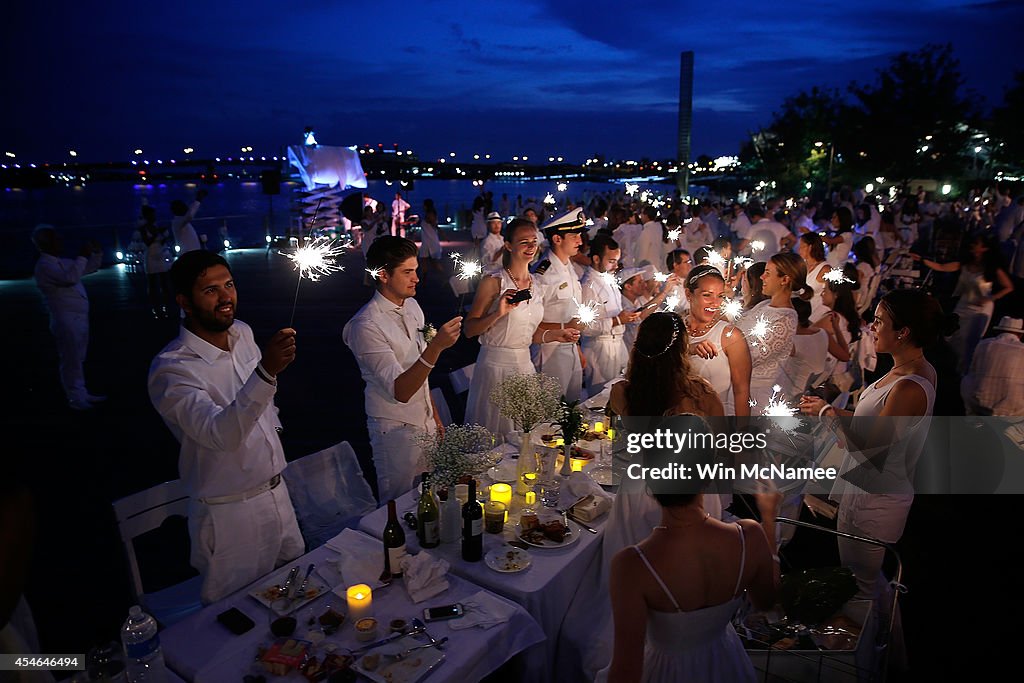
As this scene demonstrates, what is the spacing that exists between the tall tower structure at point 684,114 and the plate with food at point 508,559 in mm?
44076

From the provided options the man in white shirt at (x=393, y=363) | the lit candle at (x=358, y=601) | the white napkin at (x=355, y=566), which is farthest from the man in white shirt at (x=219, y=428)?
the man in white shirt at (x=393, y=363)

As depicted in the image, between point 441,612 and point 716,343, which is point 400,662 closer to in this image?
point 441,612

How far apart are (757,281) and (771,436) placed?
6.21 feet

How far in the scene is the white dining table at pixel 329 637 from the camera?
224 cm

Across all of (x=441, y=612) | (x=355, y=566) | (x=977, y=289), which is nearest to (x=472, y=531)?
(x=441, y=612)

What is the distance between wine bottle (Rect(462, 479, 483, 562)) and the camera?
288 centimetres

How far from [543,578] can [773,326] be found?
3053 millimetres

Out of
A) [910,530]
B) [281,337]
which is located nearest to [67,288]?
[281,337]

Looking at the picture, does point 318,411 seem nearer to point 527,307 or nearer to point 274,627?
point 527,307

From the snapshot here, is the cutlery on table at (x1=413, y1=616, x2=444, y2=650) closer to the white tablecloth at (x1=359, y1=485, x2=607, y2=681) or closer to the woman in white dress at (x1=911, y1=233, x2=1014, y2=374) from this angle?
the white tablecloth at (x1=359, y1=485, x2=607, y2=681)

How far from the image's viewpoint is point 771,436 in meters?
4.09

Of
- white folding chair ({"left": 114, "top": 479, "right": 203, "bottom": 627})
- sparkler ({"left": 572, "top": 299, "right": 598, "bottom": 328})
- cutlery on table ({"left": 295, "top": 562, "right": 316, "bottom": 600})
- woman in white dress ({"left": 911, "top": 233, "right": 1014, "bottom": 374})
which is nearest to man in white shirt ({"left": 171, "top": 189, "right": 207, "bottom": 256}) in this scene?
sparkler ({"left": 572, "top": 299, "right": 598, "bottom": 328})

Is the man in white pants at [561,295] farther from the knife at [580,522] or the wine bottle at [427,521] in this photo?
the wine bottle at [427,521]

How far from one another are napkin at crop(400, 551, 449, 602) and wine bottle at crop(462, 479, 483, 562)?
17cm
